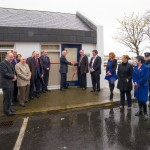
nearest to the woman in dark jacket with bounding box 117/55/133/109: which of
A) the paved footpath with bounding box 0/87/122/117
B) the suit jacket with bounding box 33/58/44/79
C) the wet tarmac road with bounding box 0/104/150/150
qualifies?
the wet tarmac road with bounding box 0/104/150/150

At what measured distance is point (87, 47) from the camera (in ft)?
40.9

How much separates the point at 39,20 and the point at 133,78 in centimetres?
715

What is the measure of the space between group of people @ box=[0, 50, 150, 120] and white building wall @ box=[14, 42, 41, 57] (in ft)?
2.78

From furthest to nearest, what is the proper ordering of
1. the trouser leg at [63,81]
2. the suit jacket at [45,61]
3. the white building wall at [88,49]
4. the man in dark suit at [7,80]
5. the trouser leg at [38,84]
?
the white building wall at [88,49], the trouser leg at [63,81], the suit jacket at [45,61], the trouser leg at [38,84], the man in dark suit at [7,80]

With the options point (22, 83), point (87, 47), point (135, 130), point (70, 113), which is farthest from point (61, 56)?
point (135, 130)

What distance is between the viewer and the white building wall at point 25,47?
36.6ft

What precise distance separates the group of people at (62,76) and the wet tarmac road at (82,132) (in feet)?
2.48

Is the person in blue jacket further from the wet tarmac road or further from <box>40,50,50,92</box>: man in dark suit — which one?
<box>40,50,50,92</box>: man in dark suit

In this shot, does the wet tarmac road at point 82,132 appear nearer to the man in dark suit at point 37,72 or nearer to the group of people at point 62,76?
the group of people at point 62,76

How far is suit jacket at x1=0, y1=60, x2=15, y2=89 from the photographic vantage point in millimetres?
7467

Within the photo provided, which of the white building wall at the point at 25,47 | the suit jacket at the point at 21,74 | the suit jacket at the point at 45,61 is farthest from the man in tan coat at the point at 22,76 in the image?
the white building wall at the point at 25,47

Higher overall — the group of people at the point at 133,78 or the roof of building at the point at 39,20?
the roof of building at the point at 39,20

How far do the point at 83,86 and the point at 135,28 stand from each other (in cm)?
2632

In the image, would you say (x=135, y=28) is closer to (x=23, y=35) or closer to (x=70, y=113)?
(x=23, y=35)
